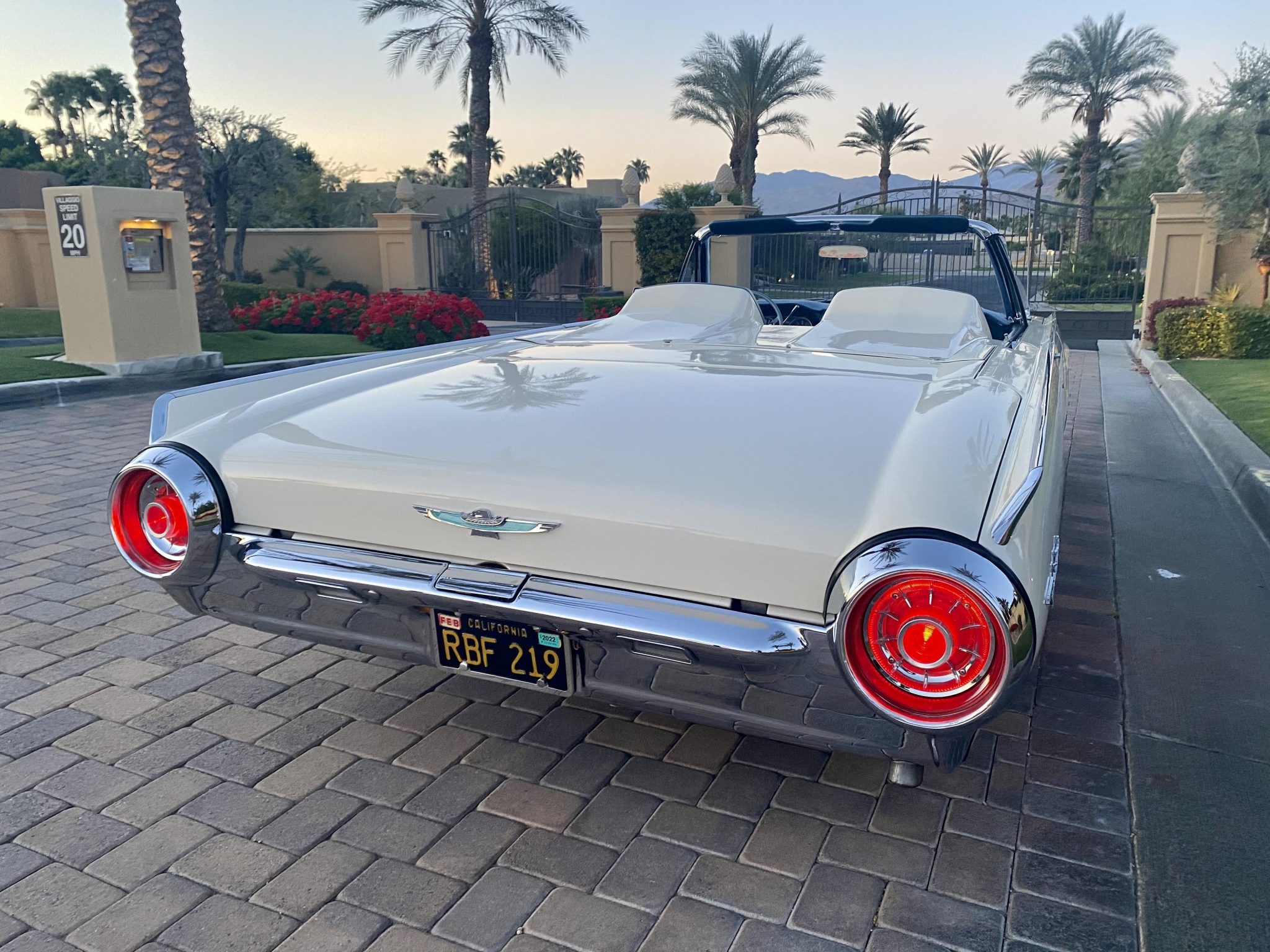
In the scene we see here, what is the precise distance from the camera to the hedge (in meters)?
11.2

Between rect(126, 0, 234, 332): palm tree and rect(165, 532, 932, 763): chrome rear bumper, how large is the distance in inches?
411

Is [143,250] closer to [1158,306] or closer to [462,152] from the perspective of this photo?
[1158,306]

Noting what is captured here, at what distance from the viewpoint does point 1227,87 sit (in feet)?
44.2

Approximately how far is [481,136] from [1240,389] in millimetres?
17672

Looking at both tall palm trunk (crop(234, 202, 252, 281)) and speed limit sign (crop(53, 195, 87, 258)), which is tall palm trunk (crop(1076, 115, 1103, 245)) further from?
speed limit sign (crop(53, 195, 87, 258))

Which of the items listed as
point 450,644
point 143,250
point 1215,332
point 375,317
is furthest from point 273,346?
point 1215,332

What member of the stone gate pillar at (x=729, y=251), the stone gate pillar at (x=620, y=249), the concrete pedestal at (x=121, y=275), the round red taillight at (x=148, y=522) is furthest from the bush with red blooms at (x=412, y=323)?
Result: the round red taillight at (x=148, y=522)

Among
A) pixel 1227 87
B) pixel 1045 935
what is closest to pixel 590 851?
pixel 1045 935

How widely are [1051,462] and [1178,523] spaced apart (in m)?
2.88

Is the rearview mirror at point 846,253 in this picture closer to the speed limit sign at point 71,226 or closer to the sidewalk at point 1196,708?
the sidewalk at point 1196,708

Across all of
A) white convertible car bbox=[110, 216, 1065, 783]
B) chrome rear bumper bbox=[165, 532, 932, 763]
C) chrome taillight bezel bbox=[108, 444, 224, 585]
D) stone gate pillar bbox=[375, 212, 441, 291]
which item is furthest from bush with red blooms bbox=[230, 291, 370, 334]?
chrome rear bumper bbox=[165, 532, 932, 763]

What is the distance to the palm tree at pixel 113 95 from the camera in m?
45.3

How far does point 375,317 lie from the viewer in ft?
40.8

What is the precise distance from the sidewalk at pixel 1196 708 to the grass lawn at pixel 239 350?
918 cm
